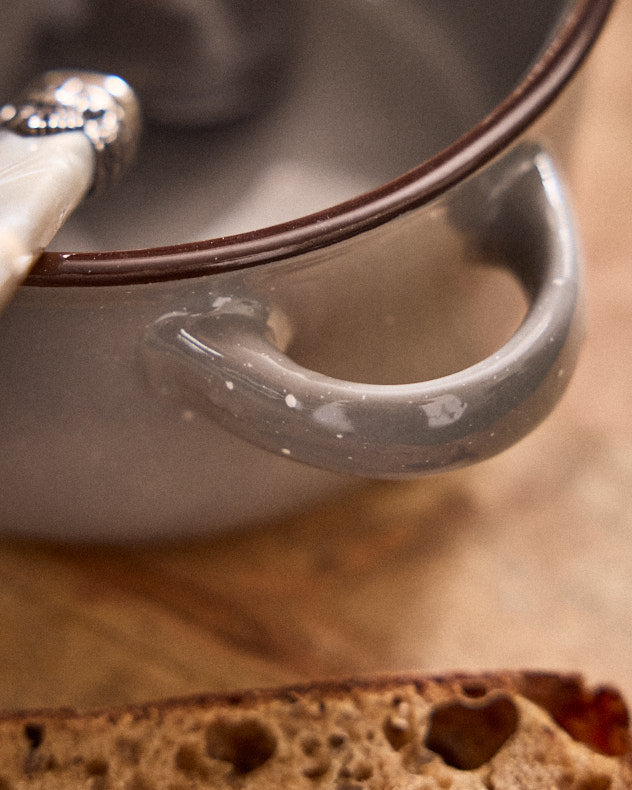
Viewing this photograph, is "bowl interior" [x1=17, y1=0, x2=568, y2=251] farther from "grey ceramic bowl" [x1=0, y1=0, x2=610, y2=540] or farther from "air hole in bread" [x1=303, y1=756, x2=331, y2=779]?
"air hole in bread" [x1=303, y1=756, x2=331, y2=779]

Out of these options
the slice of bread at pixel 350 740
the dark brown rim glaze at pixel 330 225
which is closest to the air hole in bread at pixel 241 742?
the slice of bread at pixel 350 740

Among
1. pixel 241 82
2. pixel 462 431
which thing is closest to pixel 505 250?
pixel 462 431

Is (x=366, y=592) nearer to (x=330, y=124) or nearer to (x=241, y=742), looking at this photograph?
(x=241, y=742)

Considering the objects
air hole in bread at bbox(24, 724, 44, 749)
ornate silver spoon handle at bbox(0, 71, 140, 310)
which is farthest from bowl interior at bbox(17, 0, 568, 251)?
air hole in bread at bbox(24, 724, 44, 749)

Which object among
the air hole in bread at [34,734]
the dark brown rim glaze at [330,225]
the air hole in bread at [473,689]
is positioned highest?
the dark brown rim glaze at [330,225]

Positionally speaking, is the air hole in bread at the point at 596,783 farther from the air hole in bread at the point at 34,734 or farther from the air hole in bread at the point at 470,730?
the air hole in bread at the point at 34,734

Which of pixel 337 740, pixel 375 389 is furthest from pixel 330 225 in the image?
pixel 337 740
